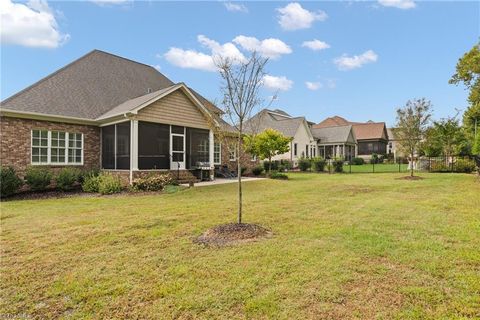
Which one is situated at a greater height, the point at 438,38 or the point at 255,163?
the point at 438,38

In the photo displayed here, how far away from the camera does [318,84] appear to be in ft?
96.2

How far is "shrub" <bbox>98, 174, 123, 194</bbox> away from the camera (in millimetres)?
12453

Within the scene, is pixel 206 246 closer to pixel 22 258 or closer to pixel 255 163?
pixel 22 258

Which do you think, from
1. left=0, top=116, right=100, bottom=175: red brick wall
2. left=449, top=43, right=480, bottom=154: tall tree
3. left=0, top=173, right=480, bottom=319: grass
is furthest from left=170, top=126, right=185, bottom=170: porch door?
left=449, top=43, right=480, bottom=154: tall tree

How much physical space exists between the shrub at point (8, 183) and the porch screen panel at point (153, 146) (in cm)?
484

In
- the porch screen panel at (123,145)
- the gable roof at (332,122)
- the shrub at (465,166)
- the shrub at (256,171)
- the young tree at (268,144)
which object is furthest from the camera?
the gable roof at (332,122)

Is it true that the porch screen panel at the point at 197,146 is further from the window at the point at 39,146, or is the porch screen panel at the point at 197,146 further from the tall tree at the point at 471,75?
the tall tree at the point at 471,75

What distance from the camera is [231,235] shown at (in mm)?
5461

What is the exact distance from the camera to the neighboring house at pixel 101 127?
43.1 ft

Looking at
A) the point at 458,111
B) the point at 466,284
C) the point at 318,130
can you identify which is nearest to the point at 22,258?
the point at 466,284

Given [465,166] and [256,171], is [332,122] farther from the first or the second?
[256,171]

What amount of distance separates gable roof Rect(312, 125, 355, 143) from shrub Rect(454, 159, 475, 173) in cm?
1795

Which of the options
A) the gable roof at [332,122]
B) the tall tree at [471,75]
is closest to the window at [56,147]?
the tall tree at [471,75]

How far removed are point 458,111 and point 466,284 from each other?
30909mm
